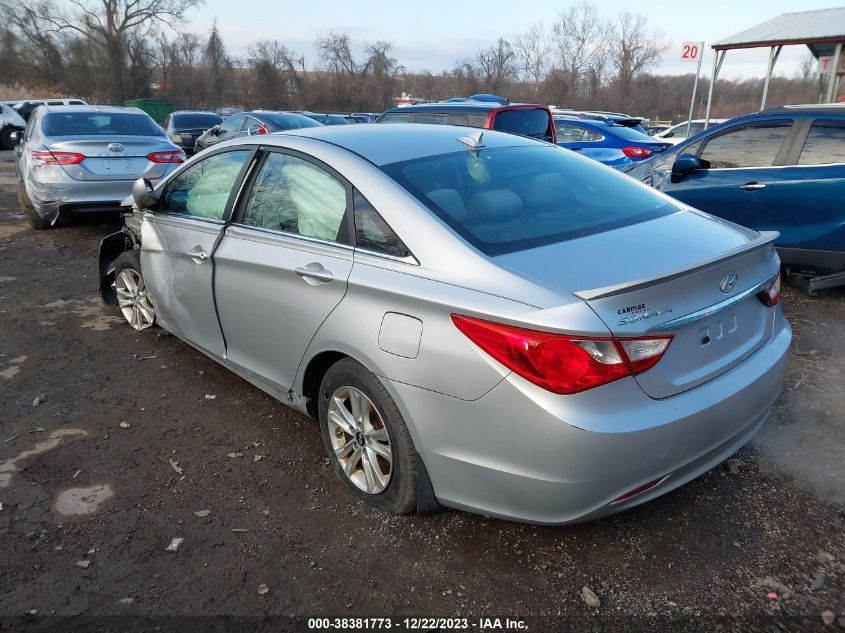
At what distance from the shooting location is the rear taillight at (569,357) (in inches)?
81.7

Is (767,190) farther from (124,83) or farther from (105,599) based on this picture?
(124,83)

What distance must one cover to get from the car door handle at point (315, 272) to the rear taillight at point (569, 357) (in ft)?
3.06

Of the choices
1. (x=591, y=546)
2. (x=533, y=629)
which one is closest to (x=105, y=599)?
(x=533, y=629)

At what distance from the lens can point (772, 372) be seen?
8.73 ft

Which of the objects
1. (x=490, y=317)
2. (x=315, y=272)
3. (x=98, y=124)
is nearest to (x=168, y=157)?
(x=98, y=124)

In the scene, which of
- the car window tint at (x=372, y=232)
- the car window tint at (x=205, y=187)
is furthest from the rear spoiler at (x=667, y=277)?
the car window tint at (x=205, y=187)

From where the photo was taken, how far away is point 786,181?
561 cm

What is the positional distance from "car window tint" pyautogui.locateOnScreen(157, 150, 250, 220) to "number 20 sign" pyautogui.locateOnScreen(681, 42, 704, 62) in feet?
53.5

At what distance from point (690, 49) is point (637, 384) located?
58.0 feet

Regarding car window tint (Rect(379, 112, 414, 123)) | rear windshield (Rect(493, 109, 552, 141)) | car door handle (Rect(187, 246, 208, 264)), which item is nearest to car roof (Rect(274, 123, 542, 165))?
car door handle (Rect(187, 246, 208, 264))

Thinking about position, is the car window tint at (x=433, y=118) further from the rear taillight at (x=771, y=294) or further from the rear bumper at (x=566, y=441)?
the rear bumper at (x=566, y=441)

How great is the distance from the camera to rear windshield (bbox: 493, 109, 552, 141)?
27.9 ft

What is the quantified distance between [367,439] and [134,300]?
3.11 meters

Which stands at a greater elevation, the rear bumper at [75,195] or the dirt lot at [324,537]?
the rear bumper at [75,195]
